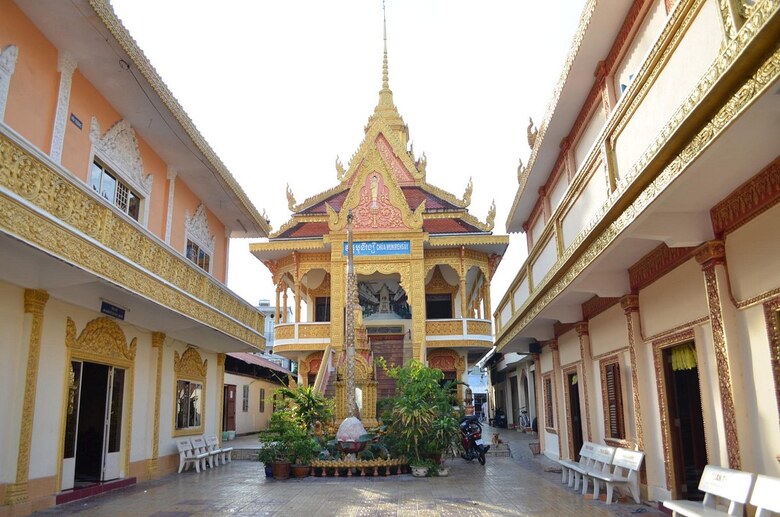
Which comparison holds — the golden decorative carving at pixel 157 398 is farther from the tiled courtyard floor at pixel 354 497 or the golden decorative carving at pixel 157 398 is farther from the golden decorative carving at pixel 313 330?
the golden decorative carving at pixel 313 330

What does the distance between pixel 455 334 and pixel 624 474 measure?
1094cm

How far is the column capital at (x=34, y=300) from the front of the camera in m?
7.22

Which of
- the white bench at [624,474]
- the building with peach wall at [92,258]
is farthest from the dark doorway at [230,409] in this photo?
the white bench at [624,474]

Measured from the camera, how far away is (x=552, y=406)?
44.3ft

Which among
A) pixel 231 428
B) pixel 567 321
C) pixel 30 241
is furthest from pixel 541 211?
pixel 231 428

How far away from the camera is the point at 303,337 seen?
63.3 feet

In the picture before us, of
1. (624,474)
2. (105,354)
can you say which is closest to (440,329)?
(624,474)

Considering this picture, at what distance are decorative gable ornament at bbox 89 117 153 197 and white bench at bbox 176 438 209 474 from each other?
15.7 feet

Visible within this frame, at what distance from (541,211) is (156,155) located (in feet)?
26.5

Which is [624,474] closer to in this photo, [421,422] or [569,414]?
[421,422]

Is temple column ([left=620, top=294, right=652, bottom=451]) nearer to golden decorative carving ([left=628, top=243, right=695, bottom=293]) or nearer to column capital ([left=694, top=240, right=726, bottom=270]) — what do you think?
golden decorative carving ([left=628, top=243, right=695, bottom=293])

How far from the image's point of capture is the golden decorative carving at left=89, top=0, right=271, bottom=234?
22.8ft

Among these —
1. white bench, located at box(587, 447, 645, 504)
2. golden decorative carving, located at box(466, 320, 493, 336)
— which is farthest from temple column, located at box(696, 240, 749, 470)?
golden decorative carving, located at box(466, 320, 493, 336)

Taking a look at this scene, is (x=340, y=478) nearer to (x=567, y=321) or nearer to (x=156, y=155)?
(x=567, y=321)
